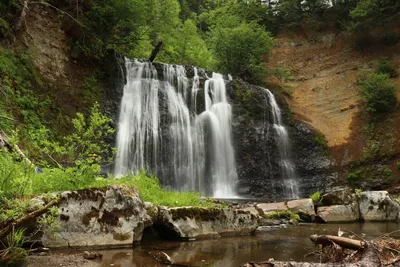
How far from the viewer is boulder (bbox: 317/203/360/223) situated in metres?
10.7

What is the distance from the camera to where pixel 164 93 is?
19516 mm

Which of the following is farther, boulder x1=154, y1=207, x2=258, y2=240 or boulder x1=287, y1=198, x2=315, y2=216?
boulder x1=287, y1=198, x2=315, y2=216

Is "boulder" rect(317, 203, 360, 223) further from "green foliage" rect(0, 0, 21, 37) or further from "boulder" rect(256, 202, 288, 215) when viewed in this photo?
"green foliage" rect(0, 0, 21, 37)

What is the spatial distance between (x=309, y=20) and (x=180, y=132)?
21.1 m

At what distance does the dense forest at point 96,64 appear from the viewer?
5395 mm

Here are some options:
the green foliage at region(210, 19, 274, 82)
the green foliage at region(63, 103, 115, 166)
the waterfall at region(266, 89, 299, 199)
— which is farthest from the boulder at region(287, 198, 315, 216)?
the green foliage at region(210, 19, 274, 82)

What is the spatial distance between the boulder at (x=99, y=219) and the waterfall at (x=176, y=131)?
403 inches

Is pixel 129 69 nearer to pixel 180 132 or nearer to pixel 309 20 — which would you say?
pixel 180 132

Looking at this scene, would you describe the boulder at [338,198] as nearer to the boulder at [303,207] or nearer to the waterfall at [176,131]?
the boulder at [303,207]

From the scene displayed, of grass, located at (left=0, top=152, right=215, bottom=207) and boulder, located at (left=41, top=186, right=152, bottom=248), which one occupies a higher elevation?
grass, located at (left=0, top=152, right=215, bottom=207)


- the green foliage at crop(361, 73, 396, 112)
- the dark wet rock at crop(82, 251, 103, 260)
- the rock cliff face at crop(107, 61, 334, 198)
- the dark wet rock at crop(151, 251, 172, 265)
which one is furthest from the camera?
the green foliage at crop(361, 73, 396, 112)

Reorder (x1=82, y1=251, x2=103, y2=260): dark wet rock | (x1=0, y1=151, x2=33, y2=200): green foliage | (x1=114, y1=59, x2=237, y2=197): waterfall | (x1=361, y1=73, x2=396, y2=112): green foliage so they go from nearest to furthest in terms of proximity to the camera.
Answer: (x1=0, y1=151, x2=33, y2=200): green foliage → (x1=82, y1=251, x2=103, y2=260): dark wet rock → (x1=114, y1=59, x2=237, y2=197): waterfall → (x1=361, y1=73, x2=396, y2=112): green foliage

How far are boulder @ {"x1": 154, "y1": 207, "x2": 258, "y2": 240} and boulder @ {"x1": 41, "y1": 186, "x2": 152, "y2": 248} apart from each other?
64cm

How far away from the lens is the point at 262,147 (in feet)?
68.9
